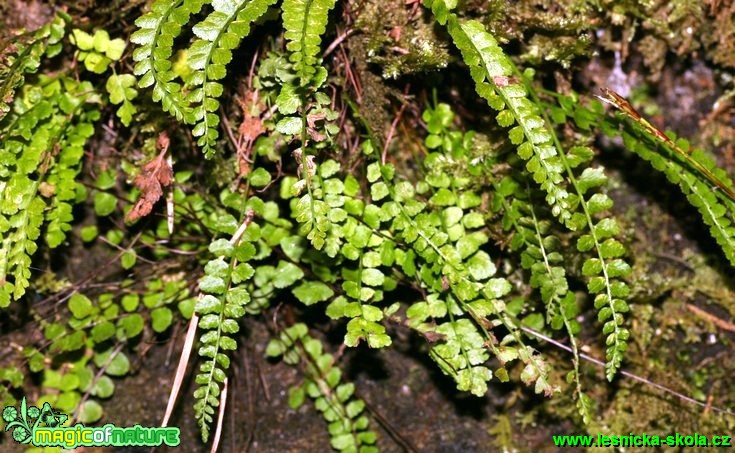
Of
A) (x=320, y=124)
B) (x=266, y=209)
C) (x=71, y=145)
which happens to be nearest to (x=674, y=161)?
(x=320, y=124)

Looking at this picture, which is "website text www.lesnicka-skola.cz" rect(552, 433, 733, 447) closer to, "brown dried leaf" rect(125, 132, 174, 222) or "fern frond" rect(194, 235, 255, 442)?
"fern frond" rect(194, 235, 255, 442)

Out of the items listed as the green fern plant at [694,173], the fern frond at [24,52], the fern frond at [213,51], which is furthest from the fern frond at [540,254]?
the fern frond at [24,52]

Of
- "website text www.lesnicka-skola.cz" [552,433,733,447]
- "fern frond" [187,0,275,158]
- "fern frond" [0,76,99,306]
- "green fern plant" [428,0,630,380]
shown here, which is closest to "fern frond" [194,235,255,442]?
"fern frond" [187,0,275,158]

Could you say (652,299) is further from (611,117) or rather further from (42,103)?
(42,103)

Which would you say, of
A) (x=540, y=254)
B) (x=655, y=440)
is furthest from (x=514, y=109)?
(x=655, y=440)

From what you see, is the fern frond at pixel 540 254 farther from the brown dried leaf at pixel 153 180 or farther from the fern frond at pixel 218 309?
the brown dried leaf at pixel 153 180

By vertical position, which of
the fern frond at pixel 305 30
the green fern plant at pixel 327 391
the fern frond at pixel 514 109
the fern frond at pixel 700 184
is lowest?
the green fern plant at pixel 327 391
